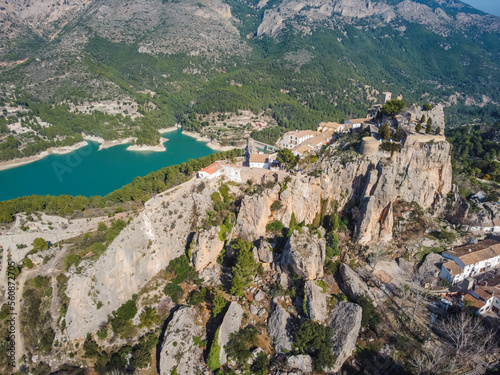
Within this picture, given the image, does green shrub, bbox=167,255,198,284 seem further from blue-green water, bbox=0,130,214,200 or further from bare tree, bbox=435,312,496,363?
blue-green water, bbox=0,130,214,200

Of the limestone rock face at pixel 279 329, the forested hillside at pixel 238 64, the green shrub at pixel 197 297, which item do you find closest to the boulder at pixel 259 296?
the limestone rock face at pixel 279 329

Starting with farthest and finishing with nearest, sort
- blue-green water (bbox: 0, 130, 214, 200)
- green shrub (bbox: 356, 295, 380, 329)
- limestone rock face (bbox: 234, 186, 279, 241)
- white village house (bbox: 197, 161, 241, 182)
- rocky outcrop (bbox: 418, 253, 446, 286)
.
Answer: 1. blue-green water (bbox: 0, 130, 214, 200)
2. white village house (bbox: 197, 161, 241, 182)
3. limestone rock face (bbox: 234, 186, 279, 241)
4. rocky outcrop (bbox: 418, 253, 446, 286)
5. green shrub (bbox: 356, 295, 380, 329)

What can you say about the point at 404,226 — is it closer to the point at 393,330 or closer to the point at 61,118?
the point at 393,330

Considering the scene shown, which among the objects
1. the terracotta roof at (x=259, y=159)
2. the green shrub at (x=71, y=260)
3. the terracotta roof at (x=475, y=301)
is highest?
the terracotta roof at (x=259, y=159)

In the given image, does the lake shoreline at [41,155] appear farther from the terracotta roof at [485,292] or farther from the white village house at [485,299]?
the terracotta roof at [485,292]

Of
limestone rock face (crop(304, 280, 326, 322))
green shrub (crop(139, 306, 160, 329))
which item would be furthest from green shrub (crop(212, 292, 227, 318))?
limestone rock face (crop(304, 280, 326, 322))
